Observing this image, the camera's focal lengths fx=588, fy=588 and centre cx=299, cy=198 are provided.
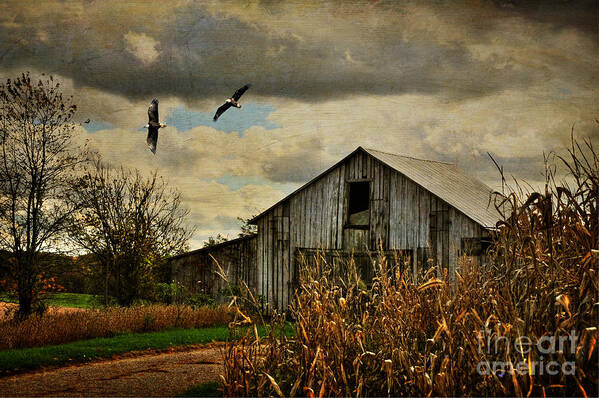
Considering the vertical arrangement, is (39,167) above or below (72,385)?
above

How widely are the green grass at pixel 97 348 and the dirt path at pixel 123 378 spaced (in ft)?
1.34

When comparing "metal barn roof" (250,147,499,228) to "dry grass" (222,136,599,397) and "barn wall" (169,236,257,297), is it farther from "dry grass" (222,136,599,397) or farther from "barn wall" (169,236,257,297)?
"dry grass" (222,136,599,397)

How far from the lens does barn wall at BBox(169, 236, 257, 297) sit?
54.6ft

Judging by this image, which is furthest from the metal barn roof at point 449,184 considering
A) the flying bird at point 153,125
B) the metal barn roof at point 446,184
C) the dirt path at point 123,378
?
the dirt path at point 123,378

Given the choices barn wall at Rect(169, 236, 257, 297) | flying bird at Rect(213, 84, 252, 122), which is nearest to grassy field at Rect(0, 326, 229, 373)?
flying bird at Rect(213, 84, 252, 122)

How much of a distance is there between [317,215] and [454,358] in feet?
36.1

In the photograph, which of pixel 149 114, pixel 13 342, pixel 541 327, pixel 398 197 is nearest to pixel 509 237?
pixel 541 327

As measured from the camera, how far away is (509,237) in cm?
455

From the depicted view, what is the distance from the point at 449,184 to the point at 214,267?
A: 7.22m

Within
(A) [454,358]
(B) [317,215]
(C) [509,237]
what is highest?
(B) [317,215]

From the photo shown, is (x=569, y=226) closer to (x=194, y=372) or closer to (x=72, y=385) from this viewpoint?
(x=194, y=372)

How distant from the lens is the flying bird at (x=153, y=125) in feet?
29.2

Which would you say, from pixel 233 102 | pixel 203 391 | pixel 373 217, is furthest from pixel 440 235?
pixel 203 391

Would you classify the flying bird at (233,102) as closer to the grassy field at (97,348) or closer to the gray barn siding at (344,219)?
the grassy field at (97,348)
